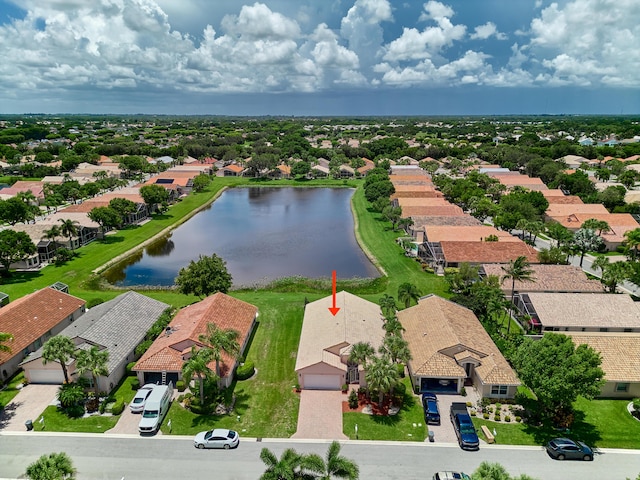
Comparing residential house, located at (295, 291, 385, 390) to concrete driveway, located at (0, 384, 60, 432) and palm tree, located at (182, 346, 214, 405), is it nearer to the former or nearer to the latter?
palm tree, located at (182, 346, 214, 405)

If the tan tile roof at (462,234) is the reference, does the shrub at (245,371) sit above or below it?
below

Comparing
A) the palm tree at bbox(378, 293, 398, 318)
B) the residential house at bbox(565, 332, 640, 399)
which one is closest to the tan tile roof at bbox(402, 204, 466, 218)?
the palm tree at bbox(378, 293, 398, 318)

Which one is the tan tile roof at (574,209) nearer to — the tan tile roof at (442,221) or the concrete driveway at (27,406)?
the tan tile roof at (442,221)

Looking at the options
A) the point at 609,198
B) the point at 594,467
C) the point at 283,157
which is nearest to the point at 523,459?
the point at 594,467

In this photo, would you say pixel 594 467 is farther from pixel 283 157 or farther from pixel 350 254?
pixel 283 157

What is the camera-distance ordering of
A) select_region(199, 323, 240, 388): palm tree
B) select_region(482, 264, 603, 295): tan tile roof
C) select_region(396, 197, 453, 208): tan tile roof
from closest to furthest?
1. select_region(199, 323, 240, 388): palm tree
2. select_region(482, 264, 603, 295): tan tile roof
3. select_region(396, 197, 453, 208): tan tile roof

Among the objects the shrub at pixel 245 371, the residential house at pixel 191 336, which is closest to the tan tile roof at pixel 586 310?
the shrub at pixel 245 371
